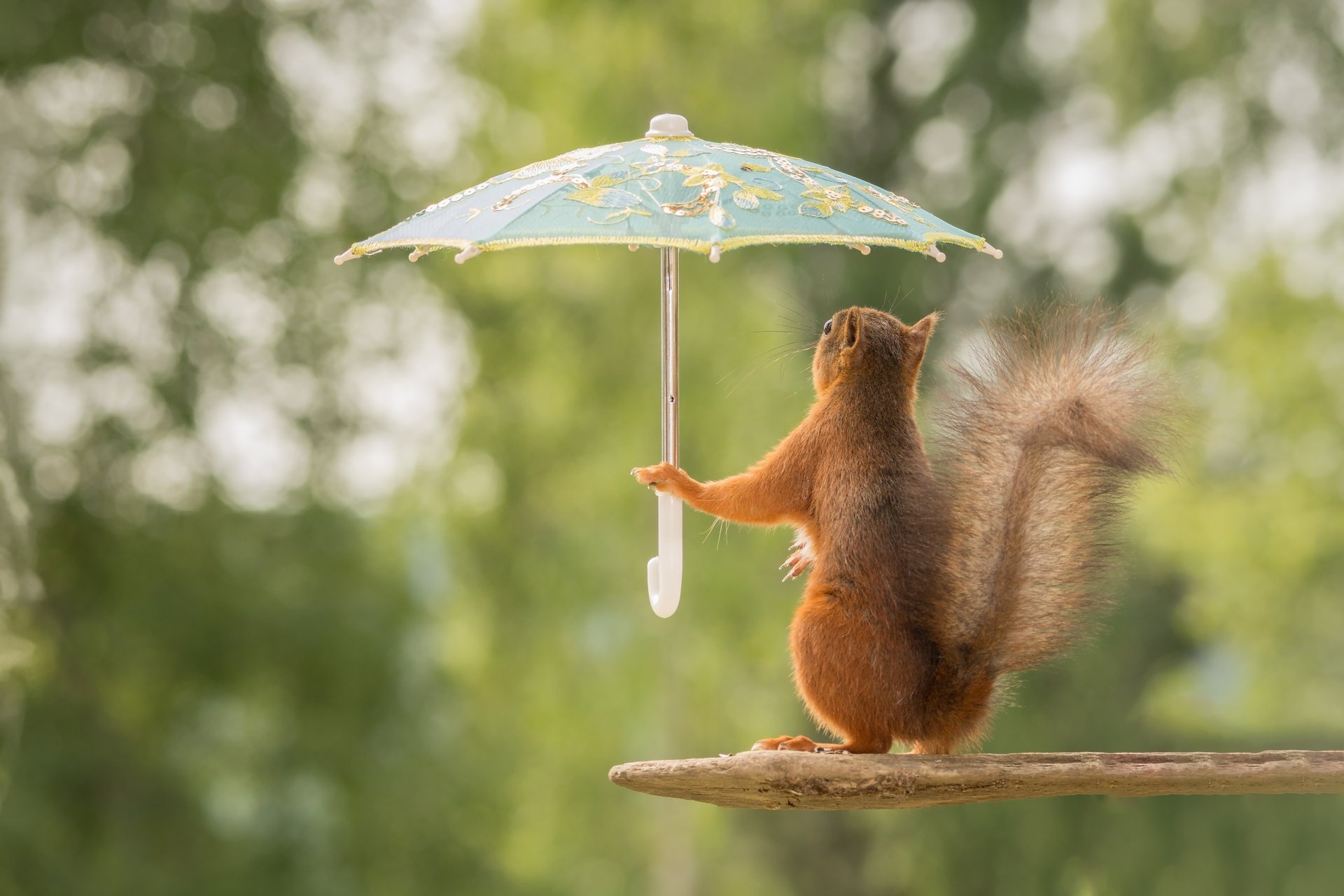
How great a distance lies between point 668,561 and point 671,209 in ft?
1.99

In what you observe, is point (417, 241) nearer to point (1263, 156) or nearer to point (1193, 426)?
point (1193, 426)

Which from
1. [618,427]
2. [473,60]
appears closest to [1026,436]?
[618,427]

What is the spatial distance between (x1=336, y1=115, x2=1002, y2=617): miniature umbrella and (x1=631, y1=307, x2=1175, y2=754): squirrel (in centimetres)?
19

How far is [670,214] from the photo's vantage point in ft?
7.00

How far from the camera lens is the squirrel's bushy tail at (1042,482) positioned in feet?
7.63

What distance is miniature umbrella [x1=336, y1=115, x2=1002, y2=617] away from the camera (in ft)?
6.90

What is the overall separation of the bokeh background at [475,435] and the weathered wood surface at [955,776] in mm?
3696

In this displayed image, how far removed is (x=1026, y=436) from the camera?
7.75 ft

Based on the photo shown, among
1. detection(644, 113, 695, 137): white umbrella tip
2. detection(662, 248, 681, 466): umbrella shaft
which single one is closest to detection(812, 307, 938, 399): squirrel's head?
detection(662, 248, 681, 466): umbrella shaft

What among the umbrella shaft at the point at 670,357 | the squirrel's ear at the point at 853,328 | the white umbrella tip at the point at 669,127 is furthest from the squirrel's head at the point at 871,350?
the white umbrella tip at the point at 669,127

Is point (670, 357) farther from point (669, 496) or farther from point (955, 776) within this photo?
point (955, 776)

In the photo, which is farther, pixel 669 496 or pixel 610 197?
pixel 669 496

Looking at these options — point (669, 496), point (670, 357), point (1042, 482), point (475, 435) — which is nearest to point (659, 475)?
point (669, 496)

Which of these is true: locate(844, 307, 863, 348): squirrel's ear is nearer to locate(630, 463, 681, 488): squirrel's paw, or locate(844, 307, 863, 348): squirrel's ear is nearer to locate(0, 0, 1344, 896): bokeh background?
locate(630, 463, 681, 488): squirrel's paw
